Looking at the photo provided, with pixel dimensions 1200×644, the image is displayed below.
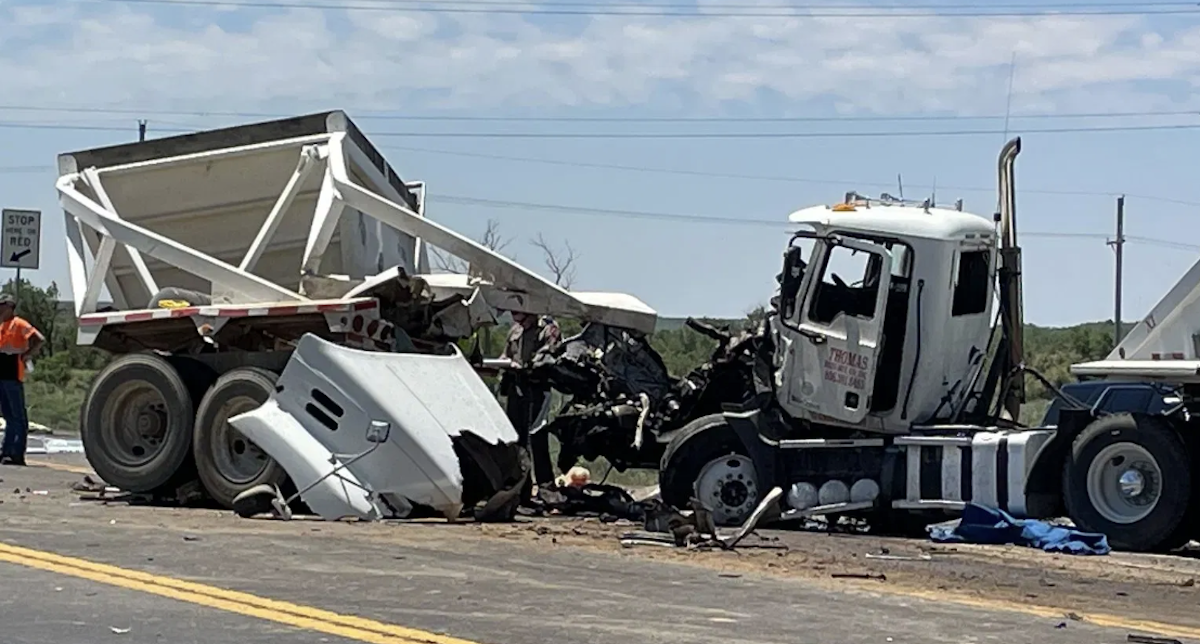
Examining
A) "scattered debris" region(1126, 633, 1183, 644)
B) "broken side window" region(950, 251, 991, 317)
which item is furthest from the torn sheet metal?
"scattered debris" region(1126, 633, 1183, 644)

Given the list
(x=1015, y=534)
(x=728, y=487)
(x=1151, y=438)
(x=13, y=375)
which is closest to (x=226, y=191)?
(x=13, y=375)

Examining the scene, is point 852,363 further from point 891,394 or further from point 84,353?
point 84,353

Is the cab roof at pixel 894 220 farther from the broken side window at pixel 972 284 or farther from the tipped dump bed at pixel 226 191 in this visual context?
the tipped dump bed at pixel 226 191

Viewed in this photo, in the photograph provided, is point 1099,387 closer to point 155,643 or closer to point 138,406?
point 138,406

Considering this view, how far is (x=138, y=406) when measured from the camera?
14.4 m

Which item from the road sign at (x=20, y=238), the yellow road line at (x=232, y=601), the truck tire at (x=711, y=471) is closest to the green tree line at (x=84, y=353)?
the road sign at (x=20, y=238)

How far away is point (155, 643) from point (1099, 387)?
361 inches

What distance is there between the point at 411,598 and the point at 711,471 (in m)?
6.01

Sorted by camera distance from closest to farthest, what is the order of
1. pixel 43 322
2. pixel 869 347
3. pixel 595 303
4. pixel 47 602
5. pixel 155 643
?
pixel 155 643
pixel 47 602
pixel 869 347
pixel 595 303
pixel 43 322

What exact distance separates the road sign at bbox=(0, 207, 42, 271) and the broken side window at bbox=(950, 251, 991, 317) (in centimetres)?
1316

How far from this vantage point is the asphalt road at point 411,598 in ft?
25.4

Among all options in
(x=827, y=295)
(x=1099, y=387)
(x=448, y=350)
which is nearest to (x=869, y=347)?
(x=827, y=295)

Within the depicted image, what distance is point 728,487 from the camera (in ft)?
47.1

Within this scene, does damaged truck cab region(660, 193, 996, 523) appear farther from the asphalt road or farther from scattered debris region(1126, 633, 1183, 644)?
scattered debris region(1126, 633, 1183, 644)
